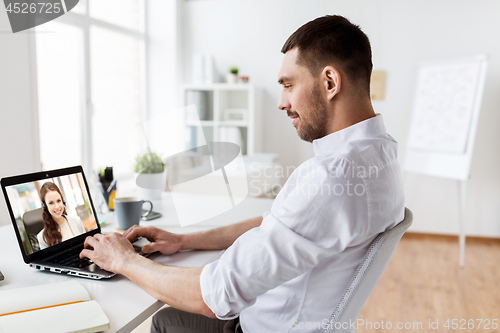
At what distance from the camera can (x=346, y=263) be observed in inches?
31.1

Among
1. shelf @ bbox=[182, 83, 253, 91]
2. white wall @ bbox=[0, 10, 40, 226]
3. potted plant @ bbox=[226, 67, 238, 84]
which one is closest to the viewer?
white wall @ bbox=[0, 10, 40, 226]

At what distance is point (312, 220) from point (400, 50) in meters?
3.47

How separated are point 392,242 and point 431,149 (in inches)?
114

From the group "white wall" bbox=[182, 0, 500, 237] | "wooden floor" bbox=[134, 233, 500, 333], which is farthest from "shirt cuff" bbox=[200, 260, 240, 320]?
"white wall" bbox=[182, 0, 500, 237]

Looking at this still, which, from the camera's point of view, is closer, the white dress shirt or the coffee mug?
the white dress shirt

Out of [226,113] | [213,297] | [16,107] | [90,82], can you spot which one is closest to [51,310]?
[213,297]

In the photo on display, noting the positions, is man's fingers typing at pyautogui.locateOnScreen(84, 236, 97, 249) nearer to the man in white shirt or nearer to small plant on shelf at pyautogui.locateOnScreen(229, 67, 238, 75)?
the man in white shirt

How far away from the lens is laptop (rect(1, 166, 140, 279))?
0.95 meters

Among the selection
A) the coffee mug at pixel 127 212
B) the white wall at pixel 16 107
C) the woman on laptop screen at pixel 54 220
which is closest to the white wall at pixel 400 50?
the white wall at pixel 16 107

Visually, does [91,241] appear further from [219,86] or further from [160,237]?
[219,86]

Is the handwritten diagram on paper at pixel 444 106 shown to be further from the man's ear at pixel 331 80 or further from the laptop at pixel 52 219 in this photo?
the laptop at pixel 52 219

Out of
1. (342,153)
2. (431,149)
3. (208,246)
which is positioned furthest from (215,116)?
(342,153)

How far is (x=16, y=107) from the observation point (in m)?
Answer: 2.29

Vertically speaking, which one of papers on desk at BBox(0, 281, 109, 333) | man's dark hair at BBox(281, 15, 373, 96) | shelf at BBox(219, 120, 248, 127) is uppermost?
man's dark hair at BBox(281, 15, 373, 96)
